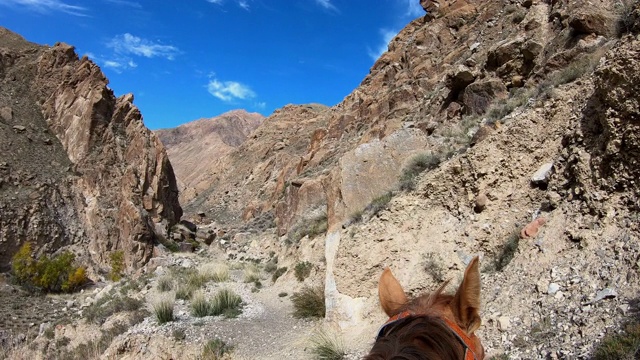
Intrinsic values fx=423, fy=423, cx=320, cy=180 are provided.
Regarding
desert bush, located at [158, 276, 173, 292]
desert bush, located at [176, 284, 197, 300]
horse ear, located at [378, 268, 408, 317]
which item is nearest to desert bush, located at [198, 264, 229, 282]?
desert bush, located at [158, 276, 173, 292]

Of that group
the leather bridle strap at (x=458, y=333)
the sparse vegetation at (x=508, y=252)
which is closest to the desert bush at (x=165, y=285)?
the sparse vegetation at (x=508, y=252)

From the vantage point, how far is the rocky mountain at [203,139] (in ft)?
404

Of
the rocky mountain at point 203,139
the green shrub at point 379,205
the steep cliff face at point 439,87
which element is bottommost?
the green shrub at point 379,205

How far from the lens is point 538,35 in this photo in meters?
14.8

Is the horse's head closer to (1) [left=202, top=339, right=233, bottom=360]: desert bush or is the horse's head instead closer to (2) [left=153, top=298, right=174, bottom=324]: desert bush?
(1) [left=202, top=339, right=233, bottom=360]: desert bush

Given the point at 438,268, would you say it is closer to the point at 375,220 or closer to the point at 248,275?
the point at 375,220

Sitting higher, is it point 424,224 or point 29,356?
point 424,224

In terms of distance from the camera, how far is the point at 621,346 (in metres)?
3.69

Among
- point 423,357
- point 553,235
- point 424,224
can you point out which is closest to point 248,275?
point 424,224

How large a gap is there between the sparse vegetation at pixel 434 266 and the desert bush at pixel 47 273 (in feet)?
75.8

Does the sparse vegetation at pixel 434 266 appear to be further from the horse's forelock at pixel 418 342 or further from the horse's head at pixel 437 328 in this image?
the horse's forelock at pixel 418 342

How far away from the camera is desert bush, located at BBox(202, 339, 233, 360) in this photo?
809cm

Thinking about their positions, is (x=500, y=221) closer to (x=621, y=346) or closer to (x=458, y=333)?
(x=621, y=346)

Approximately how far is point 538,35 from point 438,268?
11269 mm
